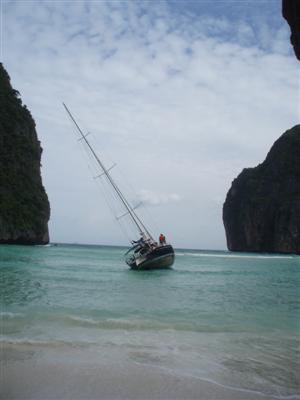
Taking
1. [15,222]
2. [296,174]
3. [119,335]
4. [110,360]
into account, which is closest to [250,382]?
[110,360]

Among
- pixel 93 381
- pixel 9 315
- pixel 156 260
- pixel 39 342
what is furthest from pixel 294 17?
pixel 156 260

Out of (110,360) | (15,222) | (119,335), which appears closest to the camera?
(110,360)

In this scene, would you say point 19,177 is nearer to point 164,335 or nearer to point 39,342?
point 164,335

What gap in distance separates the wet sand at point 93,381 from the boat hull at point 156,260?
81.1 ft

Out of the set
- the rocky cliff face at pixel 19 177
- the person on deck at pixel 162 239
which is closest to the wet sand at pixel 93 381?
the person on deck at pixel 162 239

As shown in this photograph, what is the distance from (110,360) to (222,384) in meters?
1.86

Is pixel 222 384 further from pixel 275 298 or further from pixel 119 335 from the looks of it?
pixel 275 298

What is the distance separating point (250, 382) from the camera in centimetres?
575

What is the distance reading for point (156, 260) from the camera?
31562 mm

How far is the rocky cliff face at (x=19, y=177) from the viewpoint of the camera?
239 feet

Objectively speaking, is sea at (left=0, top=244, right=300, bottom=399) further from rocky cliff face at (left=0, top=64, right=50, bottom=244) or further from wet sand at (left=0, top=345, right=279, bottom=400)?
rocky cliff face at (left=0, top=64, right=50, bottom=244)

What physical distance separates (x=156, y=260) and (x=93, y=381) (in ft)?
85.9

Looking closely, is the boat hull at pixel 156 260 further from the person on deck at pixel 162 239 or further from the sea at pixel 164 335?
the sea at pixel 164 335

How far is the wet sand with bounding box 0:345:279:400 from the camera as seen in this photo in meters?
5.07
